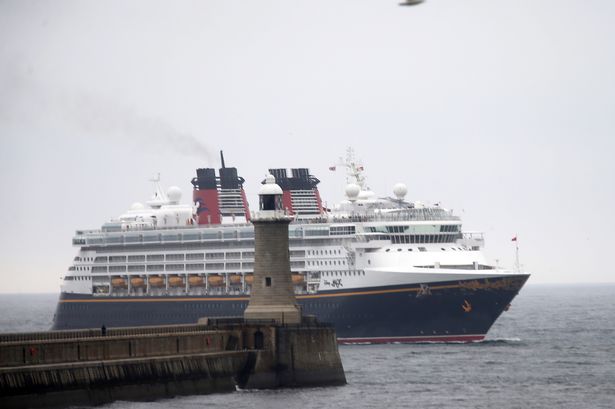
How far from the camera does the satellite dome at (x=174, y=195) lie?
367ft

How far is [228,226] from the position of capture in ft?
341

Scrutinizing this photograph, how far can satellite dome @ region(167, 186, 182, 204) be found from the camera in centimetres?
11181

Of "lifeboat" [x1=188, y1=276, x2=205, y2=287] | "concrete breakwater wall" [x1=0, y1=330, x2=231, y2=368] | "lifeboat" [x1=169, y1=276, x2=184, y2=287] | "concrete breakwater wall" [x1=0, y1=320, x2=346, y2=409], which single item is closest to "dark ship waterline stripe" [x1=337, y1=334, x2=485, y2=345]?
"lifeboat" [x1=188, y1=276, x2=205, y2=287]

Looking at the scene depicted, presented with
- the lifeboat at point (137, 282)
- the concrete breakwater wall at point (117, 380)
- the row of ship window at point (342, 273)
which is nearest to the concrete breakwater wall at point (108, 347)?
the concrete breakwater wall at point (117, 380)

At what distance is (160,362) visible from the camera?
187 feet

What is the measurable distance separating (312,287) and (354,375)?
27.4m

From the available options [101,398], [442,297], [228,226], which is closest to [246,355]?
[101,398]

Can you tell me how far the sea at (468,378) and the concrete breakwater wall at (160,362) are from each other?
0.74 m

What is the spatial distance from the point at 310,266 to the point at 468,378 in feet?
98.6

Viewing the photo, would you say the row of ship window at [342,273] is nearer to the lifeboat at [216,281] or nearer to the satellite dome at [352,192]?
the satellite dome at [352,192]

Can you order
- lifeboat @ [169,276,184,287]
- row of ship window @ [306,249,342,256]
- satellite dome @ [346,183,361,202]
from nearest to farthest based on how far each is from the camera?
row of ship window @ [306,249,342,256], satellite dome @ [346,183,361,202], lifeboat @ [169,276,184,287]

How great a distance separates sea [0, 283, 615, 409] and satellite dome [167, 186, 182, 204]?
88.7ft

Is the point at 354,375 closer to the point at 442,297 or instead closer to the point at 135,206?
the point at 442,297

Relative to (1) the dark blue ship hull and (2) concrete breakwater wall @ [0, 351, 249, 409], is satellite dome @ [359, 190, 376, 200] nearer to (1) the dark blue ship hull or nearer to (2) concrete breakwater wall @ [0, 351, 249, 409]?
(1) the dark blue ship hull
